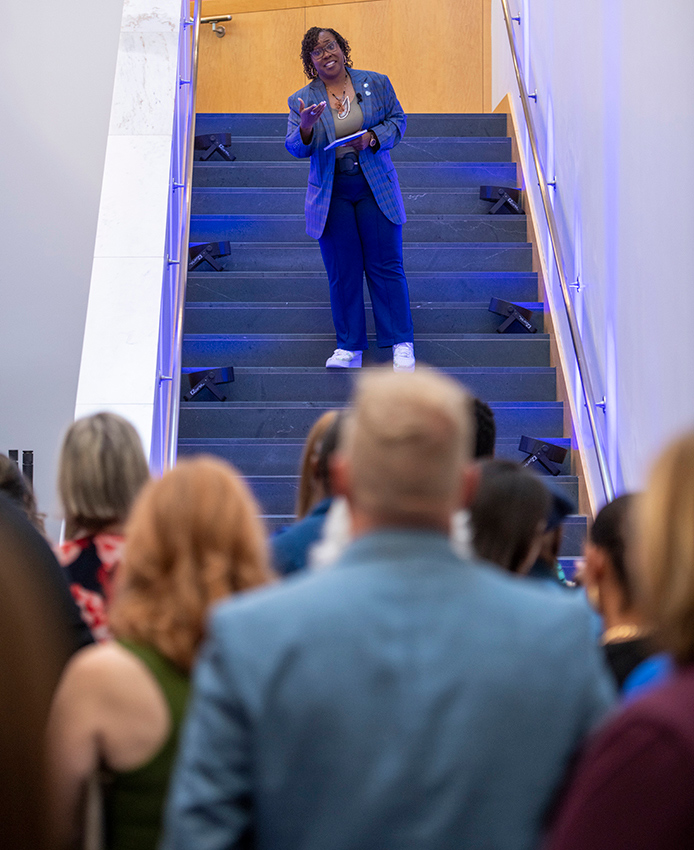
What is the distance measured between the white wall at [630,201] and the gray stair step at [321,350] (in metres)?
0.47

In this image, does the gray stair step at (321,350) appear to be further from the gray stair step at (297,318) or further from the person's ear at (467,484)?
the person's ear at (467,484)

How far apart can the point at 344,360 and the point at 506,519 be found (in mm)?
3218

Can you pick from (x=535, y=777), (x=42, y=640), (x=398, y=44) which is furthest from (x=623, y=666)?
(x=398, y=44)

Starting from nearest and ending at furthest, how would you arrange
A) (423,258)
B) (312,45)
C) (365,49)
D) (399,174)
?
(312,45)
(423,258)
(399,174)
(365,49)

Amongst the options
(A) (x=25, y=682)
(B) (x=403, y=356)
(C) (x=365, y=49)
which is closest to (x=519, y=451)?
(B) (x=403, y=356)

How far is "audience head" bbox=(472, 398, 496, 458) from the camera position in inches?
98.3

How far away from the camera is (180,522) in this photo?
1353mm

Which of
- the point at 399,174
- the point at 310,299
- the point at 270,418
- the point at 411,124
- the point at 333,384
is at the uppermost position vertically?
the point at 411,124

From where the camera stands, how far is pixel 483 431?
2.51m

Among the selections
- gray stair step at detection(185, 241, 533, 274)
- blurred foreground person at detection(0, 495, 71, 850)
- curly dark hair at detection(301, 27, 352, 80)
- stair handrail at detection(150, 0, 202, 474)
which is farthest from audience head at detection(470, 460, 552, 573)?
gray stair step at detection(185, 241, 533, 274)

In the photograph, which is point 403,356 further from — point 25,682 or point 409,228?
point 25,682

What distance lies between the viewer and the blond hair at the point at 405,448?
1.14 meters

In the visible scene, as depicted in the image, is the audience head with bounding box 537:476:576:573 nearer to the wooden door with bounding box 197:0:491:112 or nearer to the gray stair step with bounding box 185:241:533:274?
the gray stair step with bounding box 185:241:533:274

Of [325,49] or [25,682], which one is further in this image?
[325,49]
